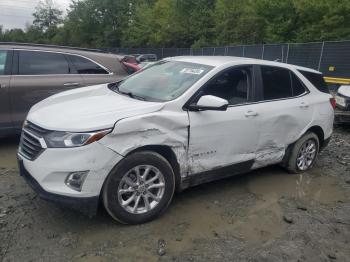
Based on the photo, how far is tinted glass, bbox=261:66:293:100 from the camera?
486 cm

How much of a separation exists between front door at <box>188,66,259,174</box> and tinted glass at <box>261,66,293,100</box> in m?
0.28

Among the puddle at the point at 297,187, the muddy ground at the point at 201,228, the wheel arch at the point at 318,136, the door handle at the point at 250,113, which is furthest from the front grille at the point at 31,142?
the wheel arch at the point at 318,136

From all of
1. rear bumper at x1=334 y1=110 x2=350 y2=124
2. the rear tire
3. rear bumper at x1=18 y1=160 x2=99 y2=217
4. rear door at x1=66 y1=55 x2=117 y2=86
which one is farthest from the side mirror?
rear bumper at x1=334 y1=110 x2=350 y2=124

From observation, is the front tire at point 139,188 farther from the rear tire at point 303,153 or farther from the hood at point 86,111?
the rear tire at point 303,153

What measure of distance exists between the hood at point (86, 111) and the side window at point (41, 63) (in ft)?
6.51

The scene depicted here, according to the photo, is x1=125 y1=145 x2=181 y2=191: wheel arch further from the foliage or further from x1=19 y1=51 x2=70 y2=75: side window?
the foliage

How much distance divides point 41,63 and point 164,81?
2.80m

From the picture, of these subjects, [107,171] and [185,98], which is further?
[185,98]

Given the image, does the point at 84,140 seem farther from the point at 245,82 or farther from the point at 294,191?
the point at 294,191

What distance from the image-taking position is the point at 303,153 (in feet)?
18.3

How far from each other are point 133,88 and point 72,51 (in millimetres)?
2555

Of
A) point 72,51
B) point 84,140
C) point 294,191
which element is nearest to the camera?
point 84,140

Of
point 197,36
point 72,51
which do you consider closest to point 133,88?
point 72,51

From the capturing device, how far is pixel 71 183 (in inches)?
132
